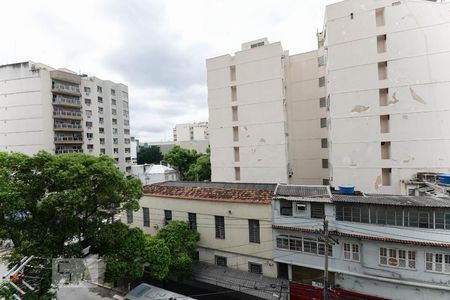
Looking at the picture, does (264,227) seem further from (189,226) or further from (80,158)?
(80,158)

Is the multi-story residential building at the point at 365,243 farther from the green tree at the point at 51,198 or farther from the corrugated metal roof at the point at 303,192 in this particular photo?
the green tree at the point at 51,198

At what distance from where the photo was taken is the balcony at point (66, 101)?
42.7 m

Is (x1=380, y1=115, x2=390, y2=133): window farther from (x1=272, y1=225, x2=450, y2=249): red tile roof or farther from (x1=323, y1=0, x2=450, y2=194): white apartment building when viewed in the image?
(x1=272, y1=225, x2=450, y2=249): red tile roof

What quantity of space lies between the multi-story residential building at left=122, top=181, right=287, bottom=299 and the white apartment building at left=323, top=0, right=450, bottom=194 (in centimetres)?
987

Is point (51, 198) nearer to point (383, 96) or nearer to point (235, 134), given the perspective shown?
point (235, 134)

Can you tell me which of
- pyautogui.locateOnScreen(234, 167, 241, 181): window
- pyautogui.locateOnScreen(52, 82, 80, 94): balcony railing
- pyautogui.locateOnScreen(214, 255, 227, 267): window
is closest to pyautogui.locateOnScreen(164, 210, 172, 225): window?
pyautogui.locateOnScreen(214, 255, 227, 267): window

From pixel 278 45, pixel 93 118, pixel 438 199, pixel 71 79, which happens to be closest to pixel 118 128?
pixel 93 118

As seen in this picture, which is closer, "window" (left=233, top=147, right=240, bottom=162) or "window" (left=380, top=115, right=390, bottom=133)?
"window" (left=380, top=115, right=390, bottom=133)

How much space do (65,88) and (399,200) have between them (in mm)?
Result: 50825

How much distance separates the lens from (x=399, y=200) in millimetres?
15078

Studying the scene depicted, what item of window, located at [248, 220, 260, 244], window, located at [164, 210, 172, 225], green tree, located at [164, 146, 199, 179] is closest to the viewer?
window, located at [248, 220, 260, 244]

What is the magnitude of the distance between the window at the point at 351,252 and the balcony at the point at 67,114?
46.9 metres

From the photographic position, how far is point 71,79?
4481cm

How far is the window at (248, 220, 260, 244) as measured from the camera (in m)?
18.5
